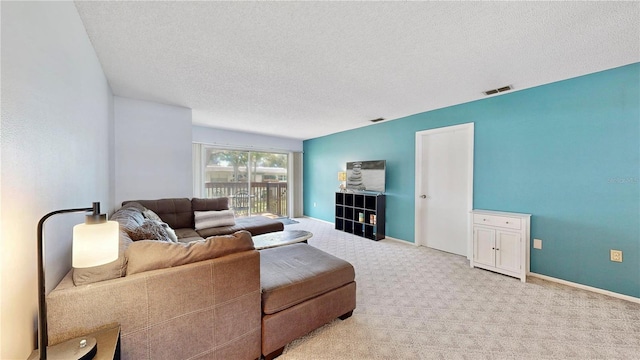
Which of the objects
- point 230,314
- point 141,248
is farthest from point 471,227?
point 141,248

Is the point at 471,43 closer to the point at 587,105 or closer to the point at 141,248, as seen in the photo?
the point at 587,105

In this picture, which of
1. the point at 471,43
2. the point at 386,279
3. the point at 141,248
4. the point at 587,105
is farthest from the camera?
the point at 386,279

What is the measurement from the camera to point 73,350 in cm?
89

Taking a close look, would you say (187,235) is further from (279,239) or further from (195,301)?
(195,301)

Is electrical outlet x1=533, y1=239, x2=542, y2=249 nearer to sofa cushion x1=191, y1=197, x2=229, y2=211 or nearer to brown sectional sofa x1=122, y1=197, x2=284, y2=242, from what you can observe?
brown sectional sofa x1=122, y1=197, x2=284, y2=242

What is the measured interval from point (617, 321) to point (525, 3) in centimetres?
264

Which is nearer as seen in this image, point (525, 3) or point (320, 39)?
point (525, 3)

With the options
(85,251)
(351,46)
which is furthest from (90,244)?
(351,46)

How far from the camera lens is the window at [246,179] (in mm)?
5363

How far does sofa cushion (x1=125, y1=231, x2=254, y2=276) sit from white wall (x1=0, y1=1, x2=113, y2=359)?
35cm

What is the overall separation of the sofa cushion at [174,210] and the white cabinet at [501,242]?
4.02m

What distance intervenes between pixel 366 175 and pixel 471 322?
3.12 metres

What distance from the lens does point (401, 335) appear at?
1763 mm

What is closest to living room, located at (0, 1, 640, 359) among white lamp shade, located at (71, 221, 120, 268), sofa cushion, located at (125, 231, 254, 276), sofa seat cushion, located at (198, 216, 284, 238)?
white lamp shade, located at (71, 221, 120, 268)
